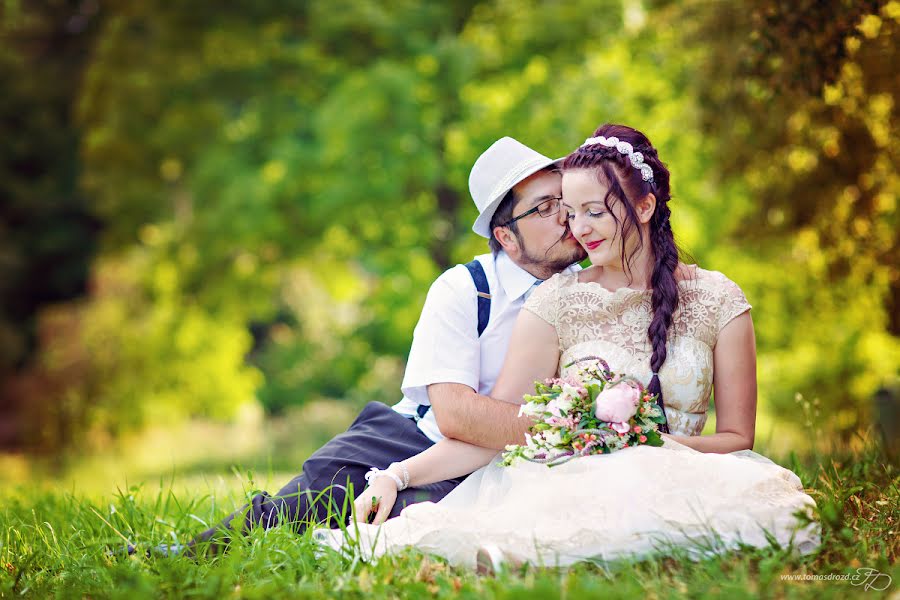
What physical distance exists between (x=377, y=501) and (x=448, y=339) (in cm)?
72

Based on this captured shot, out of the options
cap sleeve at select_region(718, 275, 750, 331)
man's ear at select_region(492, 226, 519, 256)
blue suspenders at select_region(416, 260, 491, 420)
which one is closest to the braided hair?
cap sleeve at select_region(718, 275, 750, 331)

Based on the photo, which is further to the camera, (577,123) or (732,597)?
(577,123)

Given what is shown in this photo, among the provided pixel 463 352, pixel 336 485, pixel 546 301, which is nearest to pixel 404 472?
pixel 336 485

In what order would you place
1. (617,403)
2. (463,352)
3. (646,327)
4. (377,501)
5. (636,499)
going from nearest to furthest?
(636,499) < (617,403) < (377,501) < (646,327) < (463,352)

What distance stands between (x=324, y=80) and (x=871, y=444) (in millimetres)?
9378

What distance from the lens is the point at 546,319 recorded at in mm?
3609

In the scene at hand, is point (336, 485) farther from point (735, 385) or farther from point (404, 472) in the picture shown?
point (735, 385)

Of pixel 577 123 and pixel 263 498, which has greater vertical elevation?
pixel 577 123

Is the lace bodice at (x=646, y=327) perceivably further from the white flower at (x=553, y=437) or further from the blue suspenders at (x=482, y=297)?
the white flower at (x=553, y=437)

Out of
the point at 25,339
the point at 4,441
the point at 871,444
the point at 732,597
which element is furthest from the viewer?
the point at 25,339

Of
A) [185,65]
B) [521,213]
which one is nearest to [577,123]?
[185,65]

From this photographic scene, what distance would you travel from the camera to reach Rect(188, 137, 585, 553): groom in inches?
142

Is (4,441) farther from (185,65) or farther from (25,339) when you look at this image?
(185,65)

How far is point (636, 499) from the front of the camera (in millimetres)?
2967
